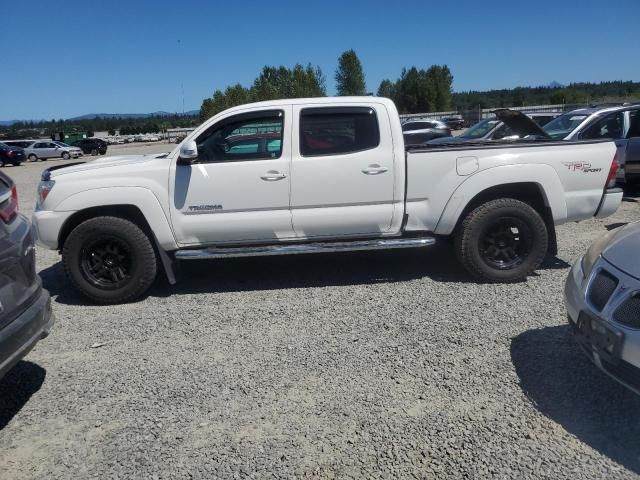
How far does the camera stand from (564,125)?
392 inches

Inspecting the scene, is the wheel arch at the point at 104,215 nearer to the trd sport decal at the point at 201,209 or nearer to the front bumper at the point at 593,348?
the trd sport decal at the point at 201,209

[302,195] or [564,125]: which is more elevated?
[564,125]

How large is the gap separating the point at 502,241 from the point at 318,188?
2.00 m

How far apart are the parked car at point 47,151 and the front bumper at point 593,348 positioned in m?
43.1

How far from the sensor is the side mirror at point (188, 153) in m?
4.93

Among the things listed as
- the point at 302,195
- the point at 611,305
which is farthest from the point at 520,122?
the point at 611,305

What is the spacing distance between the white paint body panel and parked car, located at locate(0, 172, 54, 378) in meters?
1.48

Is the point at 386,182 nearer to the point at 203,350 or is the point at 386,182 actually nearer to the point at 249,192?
the point at 249,192

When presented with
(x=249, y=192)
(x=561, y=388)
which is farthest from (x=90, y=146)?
(x=561, y=388)

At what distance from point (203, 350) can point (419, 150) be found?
2.84 metres

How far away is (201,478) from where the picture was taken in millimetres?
2695

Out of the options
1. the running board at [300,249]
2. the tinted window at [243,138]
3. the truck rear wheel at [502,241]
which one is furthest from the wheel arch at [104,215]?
the truck rear wheel at [502,241]

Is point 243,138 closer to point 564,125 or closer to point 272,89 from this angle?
point 564,125

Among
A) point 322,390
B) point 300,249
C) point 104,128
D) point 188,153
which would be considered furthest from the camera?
point 104,128
